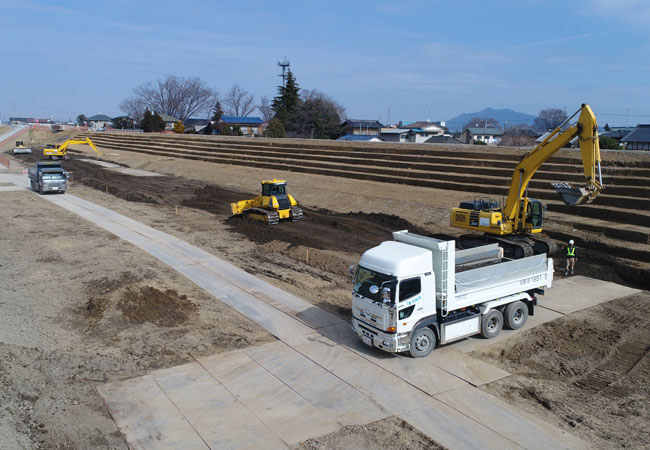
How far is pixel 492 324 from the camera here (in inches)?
524

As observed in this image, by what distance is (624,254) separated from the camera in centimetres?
2169

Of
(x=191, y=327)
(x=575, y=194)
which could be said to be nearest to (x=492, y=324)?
(x=575, y=194)

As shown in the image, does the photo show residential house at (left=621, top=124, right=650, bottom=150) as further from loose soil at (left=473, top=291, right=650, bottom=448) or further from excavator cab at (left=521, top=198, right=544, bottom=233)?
loose soil at (left=473, top=291, right=650, bottom=448)

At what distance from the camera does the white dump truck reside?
11.4 m

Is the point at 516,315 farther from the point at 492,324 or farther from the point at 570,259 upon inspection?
the point at 570,259

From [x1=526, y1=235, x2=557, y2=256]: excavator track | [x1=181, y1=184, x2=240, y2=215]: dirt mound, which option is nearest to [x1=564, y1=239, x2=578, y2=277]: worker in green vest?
[x1=526, y1=235, x2=557, y2=256]: excavator track

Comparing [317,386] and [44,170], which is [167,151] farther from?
[317,386]

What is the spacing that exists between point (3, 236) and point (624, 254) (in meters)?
29.3

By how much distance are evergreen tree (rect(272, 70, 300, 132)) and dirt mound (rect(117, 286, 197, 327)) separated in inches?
3026

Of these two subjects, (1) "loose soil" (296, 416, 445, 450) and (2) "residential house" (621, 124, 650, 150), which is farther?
(2) "residential house" (621, 124, 650, 150)

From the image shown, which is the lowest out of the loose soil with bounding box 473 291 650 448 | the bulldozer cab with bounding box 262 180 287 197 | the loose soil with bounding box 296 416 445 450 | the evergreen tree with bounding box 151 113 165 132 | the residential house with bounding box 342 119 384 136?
the loose soil with bounding box 473 291 650 448

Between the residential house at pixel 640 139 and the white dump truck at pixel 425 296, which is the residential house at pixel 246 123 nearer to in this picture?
the residential house at pixel 640 139

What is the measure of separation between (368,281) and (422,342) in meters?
2.04

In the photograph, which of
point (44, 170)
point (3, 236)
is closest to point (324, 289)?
point (3, 236)
